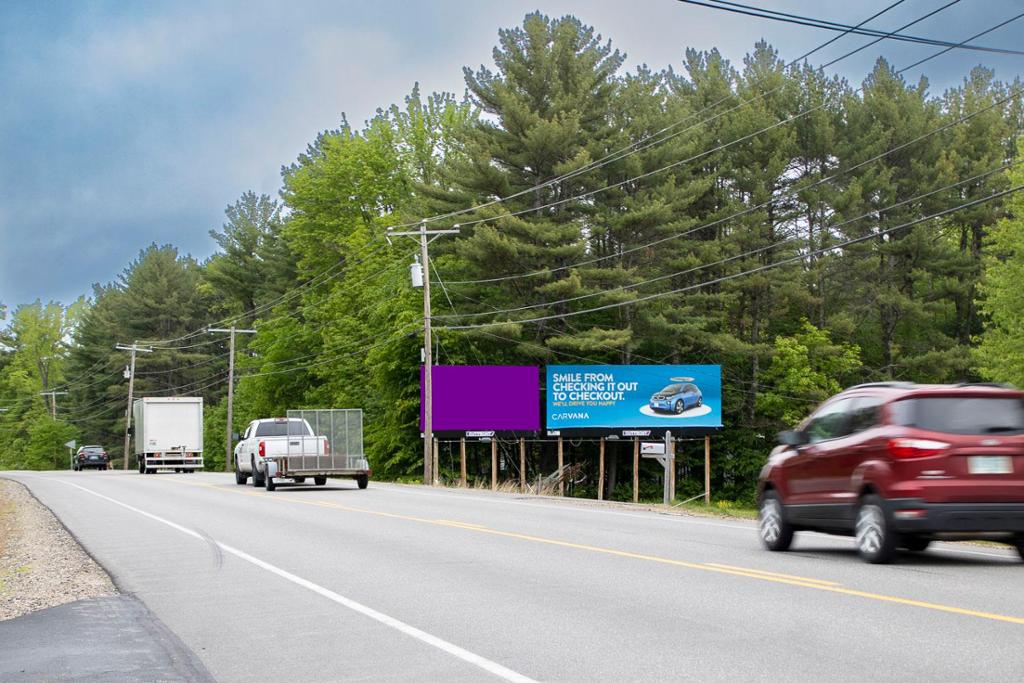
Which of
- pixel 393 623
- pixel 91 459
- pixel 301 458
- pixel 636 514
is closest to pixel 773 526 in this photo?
pixel 393 623

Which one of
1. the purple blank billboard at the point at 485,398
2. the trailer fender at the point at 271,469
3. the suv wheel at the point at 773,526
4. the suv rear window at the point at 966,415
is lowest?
the suv wheel at the point at 773,526

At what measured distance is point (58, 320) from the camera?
451 ft

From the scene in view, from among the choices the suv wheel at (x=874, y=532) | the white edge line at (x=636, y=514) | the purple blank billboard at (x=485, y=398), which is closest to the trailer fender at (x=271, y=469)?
the white edge line at (x=636, y=514)

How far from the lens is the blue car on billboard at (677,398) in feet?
169

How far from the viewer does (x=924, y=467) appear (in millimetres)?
12000

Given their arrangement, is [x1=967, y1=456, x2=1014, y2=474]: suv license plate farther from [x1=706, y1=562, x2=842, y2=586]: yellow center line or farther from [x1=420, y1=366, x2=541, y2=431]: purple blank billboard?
[x1=420, y1=366, x2=541, y2=431]: purple blank billboard

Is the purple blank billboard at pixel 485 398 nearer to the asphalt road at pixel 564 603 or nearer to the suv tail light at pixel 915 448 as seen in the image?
the asphalt road at pixel 564 603

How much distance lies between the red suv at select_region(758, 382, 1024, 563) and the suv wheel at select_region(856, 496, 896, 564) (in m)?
0.01

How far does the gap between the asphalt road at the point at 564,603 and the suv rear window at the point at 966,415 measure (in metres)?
1.43

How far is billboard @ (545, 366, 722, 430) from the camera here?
2013 inches

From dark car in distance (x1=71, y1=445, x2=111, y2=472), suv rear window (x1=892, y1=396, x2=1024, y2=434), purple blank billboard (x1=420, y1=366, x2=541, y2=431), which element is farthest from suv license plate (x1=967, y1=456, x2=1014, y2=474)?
dark car in distance (x1=71, y1=445, x2=111, y2=472)

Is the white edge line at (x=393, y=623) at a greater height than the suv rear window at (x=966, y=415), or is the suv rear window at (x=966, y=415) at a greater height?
the suv rear window at (x=966, y=415)

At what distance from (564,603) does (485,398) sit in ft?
130

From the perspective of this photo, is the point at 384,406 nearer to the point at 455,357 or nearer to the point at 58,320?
the point at 455,357
